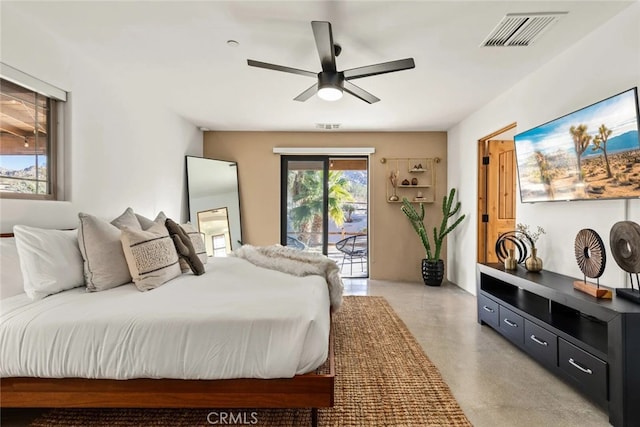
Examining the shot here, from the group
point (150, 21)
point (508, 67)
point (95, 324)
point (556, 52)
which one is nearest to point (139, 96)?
point (150, 21)

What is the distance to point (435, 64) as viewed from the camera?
288 cm

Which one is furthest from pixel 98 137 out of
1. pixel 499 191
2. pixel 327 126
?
pixel 499 191

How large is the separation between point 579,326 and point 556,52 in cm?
217

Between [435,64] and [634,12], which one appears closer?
[634,12]

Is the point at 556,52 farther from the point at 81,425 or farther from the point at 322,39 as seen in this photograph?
the point at 81,425

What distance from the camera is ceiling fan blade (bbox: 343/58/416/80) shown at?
2.23 m

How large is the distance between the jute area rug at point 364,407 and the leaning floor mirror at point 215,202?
3.06 m

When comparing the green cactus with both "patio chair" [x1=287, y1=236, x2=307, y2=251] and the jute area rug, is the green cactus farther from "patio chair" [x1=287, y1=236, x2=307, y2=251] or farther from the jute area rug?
the jute area rug

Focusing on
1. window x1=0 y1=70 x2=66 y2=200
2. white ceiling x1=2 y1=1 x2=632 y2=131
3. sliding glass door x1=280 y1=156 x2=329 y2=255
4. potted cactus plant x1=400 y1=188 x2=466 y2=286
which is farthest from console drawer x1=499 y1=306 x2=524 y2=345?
window x1=0 y1=70 x2=66 y2=200

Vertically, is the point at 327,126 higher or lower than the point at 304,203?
higher

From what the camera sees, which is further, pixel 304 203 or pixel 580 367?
pixel 304 203

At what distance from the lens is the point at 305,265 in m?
2.67

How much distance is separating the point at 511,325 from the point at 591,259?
2.75 feet

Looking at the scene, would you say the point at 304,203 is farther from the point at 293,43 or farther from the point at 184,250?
the point at 293,43
